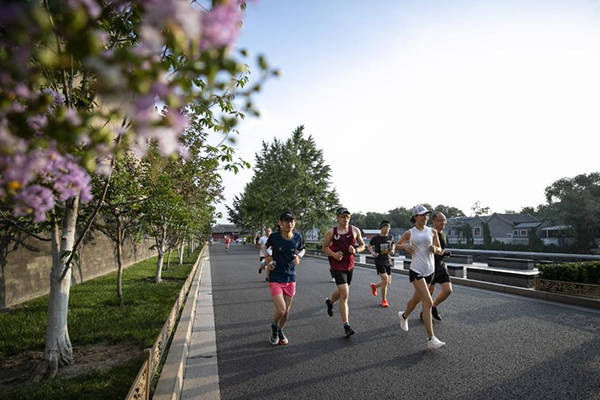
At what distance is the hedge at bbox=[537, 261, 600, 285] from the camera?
9.19 meters

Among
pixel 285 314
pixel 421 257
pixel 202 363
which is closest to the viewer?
pixel 202 363

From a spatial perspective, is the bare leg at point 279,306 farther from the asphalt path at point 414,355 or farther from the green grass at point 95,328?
the green grass at point 95,328

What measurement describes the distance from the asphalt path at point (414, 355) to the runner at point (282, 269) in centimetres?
34

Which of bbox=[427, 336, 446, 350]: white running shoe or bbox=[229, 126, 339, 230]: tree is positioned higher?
bbox=[229, 126, 339, 230]: tree

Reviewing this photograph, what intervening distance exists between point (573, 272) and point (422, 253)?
6.83m

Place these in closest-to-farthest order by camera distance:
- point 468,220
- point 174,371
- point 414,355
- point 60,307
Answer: point 174,371
point 60,307
point 414,355
point 468,220

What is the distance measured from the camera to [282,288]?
5211 mm

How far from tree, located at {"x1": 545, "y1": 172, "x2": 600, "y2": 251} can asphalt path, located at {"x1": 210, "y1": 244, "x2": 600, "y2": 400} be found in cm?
3665

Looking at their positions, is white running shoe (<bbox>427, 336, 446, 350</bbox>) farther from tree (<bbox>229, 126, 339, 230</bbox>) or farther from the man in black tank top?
tree (<bbox>229, 126, 339, 230</bbox>)

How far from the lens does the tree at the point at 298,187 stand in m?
39.8

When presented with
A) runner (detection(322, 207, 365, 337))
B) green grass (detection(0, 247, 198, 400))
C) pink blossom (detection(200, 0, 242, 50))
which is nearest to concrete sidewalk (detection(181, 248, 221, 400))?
green grass (detection(0, 247, 198, 400))

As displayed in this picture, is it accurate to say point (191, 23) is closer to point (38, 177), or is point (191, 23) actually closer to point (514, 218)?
point (38, 177)

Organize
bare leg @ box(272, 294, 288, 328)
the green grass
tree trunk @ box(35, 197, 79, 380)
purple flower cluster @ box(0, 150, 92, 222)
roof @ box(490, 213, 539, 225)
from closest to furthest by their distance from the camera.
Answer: purple flower cluster @ box(0, 150, 92, 222) → the green grass → tree trunk @ box(35, 197, 79, 380) → bare leg @ box(272, 294, 288, 328) → roof @ box(490, 213, 539, 225)

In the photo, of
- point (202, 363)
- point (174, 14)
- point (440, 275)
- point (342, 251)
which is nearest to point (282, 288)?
point (342, 251)
